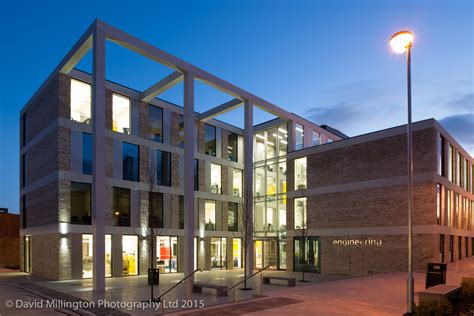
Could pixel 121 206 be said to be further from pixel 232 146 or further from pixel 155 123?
pixel 232 146

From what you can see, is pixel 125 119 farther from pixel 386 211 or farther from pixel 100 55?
pixel 386 211

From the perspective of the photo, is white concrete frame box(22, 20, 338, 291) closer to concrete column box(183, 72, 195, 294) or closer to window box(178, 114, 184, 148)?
concrete column box(183, 72, 195, 294)

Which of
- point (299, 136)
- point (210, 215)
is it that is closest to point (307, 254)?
point (210, 215)

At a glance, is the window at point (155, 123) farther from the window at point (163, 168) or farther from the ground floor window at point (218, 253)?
the ground floor window at point (218, 253)

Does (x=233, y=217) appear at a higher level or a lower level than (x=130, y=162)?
lower

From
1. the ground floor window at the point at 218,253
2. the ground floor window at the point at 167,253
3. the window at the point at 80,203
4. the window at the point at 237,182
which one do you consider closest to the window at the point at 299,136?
the window at the point at 237,182

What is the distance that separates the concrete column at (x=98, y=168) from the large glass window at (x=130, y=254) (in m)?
7.62

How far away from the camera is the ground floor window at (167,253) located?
29.1 meters

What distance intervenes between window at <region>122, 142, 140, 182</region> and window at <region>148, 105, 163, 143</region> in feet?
6.28

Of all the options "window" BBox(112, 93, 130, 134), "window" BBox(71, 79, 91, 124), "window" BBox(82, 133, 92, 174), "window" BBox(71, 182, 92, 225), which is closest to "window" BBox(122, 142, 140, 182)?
"window" BBox(112, 93, 130, 134)

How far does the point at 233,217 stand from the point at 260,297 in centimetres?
2095

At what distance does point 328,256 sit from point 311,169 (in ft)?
21.0

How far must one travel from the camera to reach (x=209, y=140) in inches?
1373

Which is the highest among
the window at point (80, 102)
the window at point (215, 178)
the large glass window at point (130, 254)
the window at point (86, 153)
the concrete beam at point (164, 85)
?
the concrete beam at point (164, 85)
